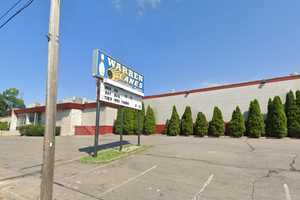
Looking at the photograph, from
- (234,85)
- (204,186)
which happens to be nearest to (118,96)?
(204,186)

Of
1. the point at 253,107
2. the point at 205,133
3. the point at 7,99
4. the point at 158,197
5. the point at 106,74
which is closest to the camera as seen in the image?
the point at 158,197

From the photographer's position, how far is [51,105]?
17.2ft

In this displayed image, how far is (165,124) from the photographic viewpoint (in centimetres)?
2791

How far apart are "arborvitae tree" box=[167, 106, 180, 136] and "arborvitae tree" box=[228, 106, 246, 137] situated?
Result: 5.35 m

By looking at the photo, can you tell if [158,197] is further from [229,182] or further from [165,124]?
[165,124]

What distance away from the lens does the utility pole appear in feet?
16.8

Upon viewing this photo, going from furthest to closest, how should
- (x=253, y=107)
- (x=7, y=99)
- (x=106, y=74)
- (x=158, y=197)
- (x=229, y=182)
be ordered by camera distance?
(x=7, y=99), (x=253, y=107), (x=106, y=74), (x=229, y=182), (x=158, y=197)

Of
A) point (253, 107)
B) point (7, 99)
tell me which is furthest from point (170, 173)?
point (7, 99)

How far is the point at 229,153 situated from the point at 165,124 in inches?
572

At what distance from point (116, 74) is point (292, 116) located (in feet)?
50.8

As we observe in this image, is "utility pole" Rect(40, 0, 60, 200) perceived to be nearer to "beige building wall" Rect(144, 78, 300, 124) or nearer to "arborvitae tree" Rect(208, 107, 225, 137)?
"arborvitae tree" Rect(208, 107, 225, 137)

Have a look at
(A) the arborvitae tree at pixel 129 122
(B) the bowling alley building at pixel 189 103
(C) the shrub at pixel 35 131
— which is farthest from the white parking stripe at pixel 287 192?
(C) the shrub at pixel 35 131

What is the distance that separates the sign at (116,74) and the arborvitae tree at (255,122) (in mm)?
10793

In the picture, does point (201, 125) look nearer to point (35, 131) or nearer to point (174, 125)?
point (174, 125)
